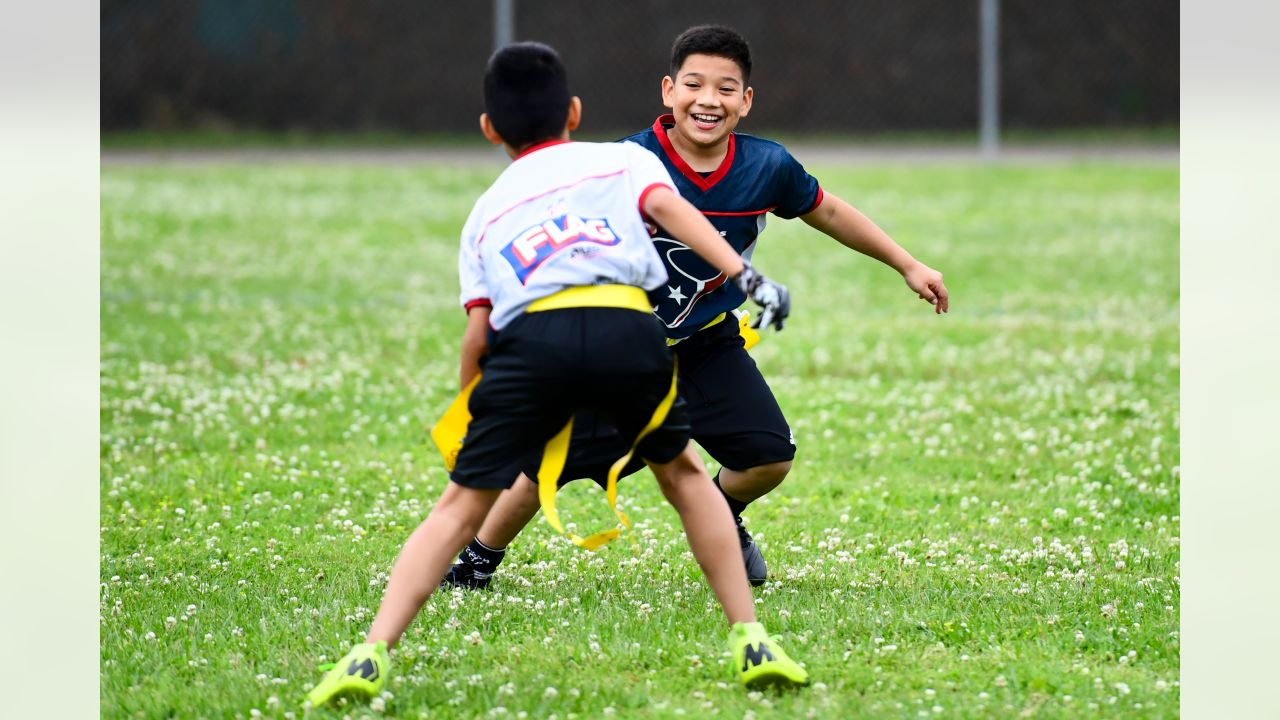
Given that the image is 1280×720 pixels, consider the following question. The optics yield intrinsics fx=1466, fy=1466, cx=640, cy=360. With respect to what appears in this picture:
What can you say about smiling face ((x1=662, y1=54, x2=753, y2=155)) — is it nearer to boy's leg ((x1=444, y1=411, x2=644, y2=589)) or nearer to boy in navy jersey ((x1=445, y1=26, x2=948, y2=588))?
boy in navy jersey ((x1=445, y1=26, x2=948, y2=588))

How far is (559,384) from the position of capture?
351 centimetres

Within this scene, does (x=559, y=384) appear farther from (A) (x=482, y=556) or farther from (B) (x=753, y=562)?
(B) (x=753, y=562)

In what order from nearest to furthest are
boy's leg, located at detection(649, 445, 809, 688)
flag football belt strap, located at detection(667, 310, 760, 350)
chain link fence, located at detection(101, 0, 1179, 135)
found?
boy's leg, located at detection(649, 445, 809, 688) → flag football belt strap, located at detection(667, 310, 760, 350) → chain link fence, located at detection(101, 0, 1179, 135)

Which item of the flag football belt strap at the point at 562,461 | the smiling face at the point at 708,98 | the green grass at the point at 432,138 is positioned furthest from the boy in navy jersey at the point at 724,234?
the green grass at the point at 432,138

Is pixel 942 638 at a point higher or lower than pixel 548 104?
lower

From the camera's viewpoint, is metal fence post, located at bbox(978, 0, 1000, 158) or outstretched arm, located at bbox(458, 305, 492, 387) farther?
metal fence post, located at bbox(978, 0, 1000, 158)

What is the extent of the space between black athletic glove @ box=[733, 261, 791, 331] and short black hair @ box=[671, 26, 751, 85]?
0.91 metres

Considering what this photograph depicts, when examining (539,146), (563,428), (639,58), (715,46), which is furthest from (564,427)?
(639,58)

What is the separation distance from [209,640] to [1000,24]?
1809cm

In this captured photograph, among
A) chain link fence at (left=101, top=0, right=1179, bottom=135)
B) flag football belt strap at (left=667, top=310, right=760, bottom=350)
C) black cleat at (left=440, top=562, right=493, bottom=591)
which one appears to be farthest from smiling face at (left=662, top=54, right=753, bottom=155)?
chain link fence at (left=101, top=0, right=1179, bottom=135)

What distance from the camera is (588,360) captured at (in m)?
3.49

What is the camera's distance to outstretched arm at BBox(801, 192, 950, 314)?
13.8 feet
